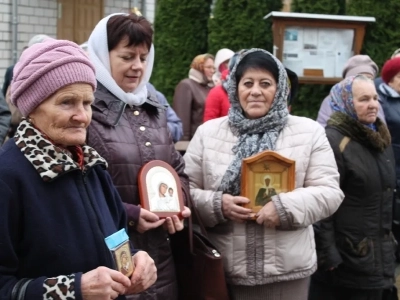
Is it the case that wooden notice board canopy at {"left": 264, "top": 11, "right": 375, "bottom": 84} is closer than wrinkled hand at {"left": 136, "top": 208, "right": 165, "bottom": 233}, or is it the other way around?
wrinkled hand at {"left": 136, "top": 208, "right": 165, "bottom": 233}

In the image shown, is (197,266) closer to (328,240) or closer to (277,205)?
(277,205)

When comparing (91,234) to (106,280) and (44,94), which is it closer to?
(106,280)

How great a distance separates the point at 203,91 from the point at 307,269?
16.2ft

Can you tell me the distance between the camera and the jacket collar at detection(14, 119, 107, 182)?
2223mm

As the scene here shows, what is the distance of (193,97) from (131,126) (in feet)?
16.7

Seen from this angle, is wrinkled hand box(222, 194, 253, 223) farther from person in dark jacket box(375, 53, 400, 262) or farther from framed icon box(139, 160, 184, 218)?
person in dark jacket box(375, 53, 400, 262)

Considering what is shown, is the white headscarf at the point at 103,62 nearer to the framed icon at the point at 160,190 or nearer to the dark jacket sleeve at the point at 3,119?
the framed icon at the point at 160,190

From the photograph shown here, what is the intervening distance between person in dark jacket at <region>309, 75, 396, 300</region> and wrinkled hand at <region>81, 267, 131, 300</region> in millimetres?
2191

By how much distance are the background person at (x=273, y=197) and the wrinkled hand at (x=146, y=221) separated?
0.54 m

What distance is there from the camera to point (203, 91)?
841 cm

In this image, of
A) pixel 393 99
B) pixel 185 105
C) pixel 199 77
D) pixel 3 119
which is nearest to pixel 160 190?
pixel 3 119

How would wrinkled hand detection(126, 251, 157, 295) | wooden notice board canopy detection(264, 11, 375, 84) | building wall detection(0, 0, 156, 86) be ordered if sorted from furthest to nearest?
1. building wall detection(0, 0, 156, 86)
2. wooden notice board canopy detection(264, 11, 375, 84)
3. wrinkled hand detection(126, 251, 157, 295)

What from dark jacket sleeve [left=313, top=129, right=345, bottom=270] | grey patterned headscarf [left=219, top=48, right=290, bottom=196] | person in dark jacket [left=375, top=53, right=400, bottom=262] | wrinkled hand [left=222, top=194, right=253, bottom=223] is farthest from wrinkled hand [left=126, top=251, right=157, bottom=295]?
person in dark jacket [left=375, top=53, right=400, bottom=262]

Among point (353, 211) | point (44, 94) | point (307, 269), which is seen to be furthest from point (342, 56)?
point (44, 94)
